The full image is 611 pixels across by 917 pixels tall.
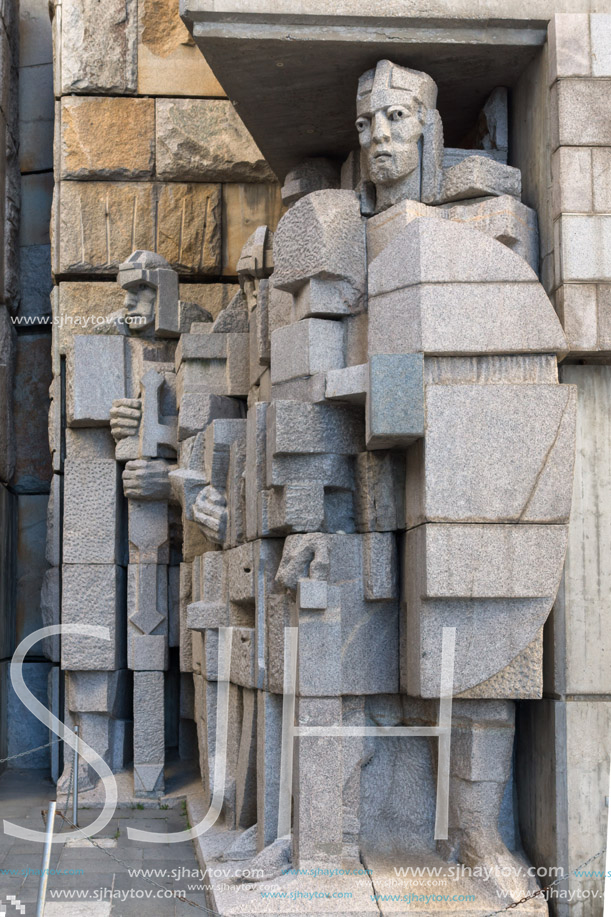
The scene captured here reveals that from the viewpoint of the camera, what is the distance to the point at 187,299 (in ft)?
31.8

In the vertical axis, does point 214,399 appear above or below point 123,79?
below

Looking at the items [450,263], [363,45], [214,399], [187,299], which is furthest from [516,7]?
[187,299]

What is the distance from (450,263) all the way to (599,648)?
6.83ft

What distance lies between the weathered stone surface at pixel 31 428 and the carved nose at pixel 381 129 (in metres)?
4.88

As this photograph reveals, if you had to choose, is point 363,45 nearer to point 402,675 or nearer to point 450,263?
point 450,263

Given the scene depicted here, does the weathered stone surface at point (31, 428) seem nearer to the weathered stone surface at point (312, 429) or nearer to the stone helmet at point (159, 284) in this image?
the stone helmet at point (159, 284)

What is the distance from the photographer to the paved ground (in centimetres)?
599

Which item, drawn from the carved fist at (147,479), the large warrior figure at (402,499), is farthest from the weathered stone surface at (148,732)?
the large warrior figure at (402,499)

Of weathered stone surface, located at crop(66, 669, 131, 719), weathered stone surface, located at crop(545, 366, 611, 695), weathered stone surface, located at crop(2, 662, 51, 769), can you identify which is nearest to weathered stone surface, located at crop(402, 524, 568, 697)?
weathered stone surface, located at crop(545, 366, 611, 695)

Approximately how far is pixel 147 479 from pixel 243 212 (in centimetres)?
272

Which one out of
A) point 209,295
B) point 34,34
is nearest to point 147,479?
point 209,295

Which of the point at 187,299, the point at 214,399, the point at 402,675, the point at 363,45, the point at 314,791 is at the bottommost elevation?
the point at 314,791

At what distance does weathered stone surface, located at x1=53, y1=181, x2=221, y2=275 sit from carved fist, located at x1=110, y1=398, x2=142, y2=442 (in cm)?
165

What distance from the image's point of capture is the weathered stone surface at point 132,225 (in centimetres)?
967
